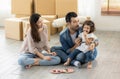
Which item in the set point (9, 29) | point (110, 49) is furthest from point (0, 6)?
point (110, 49)

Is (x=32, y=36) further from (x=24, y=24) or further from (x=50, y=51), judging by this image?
(x=24, y=24)

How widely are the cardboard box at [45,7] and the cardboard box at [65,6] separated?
17 centimetres

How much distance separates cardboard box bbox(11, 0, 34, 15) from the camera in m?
6.19

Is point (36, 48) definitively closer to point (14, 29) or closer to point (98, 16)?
point (14, 29)

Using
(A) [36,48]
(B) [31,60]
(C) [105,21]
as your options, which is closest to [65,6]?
(C) [105,21]

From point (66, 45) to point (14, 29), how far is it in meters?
1.98

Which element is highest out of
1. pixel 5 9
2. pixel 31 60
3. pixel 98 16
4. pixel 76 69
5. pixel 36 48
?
pixel 5 9

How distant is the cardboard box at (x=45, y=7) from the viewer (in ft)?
20.3

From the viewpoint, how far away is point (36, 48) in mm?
3766

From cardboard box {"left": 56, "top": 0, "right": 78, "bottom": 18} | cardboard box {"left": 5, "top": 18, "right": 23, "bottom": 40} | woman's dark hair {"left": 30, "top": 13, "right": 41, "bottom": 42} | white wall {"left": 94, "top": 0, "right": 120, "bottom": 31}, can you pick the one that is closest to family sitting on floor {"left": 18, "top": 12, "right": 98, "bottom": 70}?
woman's dark hair {"left": 30, "top": 13, "right": 41, "bottom": 42}

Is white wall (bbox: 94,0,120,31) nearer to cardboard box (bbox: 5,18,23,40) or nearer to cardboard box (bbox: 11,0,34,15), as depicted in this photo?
cardboard box (bbox: 11,0,34,15)

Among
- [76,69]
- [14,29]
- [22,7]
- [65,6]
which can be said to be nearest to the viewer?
[76,69]

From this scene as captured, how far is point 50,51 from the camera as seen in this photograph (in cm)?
390

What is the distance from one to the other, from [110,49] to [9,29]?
214 cm
